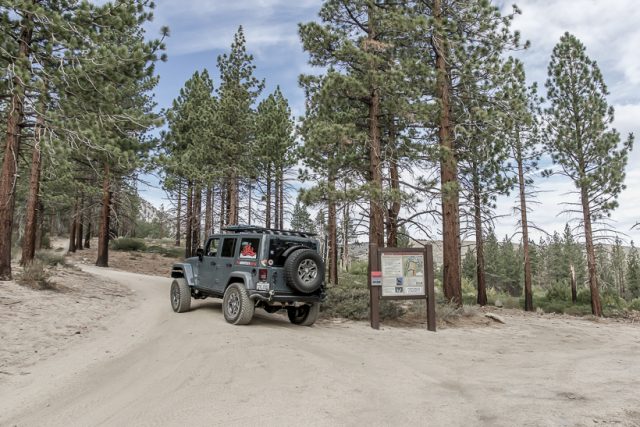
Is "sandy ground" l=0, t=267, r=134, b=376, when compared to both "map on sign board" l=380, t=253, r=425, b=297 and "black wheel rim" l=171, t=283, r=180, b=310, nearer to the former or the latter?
"black wheel rim" l=171, t=283, r=180, b=310

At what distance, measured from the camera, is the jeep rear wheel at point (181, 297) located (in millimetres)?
11047

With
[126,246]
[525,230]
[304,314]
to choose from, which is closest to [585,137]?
[525,230]

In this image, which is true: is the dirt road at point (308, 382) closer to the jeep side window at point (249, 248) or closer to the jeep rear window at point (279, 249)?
the jeep rear window at point (279, 249)

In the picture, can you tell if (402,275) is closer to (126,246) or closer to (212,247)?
(212,247)

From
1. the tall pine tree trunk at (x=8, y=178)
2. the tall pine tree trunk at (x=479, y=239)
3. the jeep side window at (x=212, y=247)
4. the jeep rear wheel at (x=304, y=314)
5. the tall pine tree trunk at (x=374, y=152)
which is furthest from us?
the tall pine tree trunk at (x=479, y=239)

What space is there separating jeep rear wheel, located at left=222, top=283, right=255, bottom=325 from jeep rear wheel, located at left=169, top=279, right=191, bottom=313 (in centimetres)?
195

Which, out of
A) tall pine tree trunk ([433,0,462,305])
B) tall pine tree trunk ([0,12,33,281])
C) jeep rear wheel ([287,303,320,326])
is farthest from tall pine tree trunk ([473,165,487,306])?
tall pine tree trunk ([0,12,33,281])

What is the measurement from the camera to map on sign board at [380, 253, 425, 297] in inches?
441

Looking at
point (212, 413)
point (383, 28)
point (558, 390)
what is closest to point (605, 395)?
point (558, 390)

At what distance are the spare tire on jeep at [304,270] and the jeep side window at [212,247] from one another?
239cm

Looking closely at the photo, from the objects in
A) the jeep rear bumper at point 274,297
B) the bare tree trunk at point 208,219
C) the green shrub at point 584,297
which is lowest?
the green shrub at point 584,297

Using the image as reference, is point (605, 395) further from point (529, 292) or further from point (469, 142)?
point (529, 292)

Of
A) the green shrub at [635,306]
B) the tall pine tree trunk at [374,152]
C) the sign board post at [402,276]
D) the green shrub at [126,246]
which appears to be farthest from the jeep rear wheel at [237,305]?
the green shrub at [126,246]

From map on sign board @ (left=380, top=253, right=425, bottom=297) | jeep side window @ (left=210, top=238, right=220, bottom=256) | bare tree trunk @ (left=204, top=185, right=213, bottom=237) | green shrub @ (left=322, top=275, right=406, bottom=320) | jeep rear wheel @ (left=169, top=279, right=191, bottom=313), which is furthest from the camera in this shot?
bare tree trunk @ (left=204, top=185, right=213, bottom=237)
